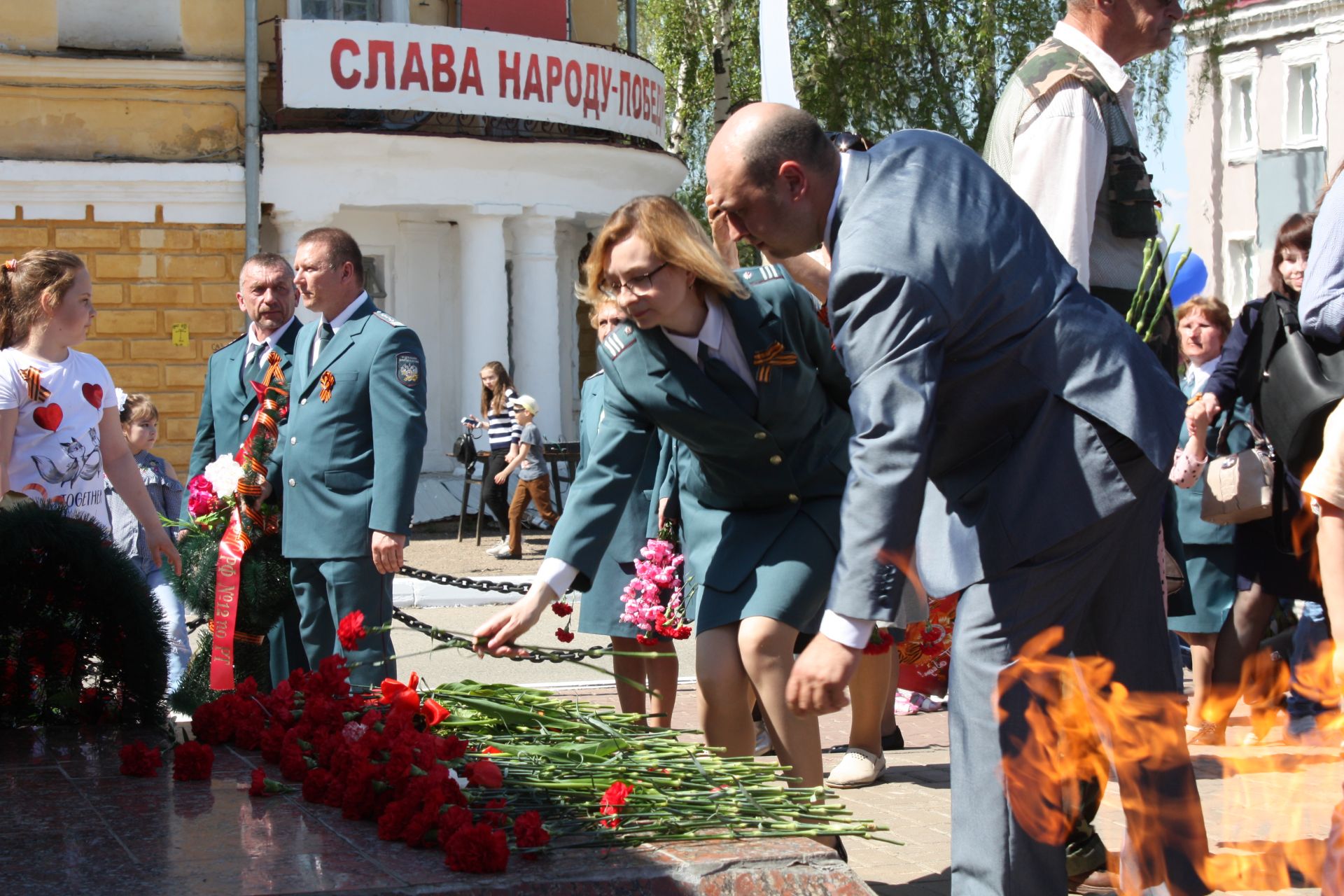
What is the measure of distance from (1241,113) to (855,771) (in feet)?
128

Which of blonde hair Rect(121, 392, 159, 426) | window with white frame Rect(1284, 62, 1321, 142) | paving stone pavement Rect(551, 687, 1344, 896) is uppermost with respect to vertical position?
window with white frame Rect(1284, 62, 1321, 142)

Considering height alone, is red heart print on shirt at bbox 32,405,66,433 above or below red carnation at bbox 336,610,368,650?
above

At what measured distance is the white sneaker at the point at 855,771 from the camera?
6.21 meters

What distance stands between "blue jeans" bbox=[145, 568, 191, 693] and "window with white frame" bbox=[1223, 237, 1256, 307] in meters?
37.9

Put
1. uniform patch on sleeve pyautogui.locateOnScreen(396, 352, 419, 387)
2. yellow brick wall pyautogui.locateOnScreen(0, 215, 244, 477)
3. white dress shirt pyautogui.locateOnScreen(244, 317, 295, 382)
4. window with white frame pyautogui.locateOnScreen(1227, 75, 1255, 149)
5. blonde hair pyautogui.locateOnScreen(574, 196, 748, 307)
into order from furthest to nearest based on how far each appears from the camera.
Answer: window with white frame pyautogui.locateOnScreen(1227, 75, 1255, 149)
yellow brick wall pyautogui.locateOnScreen(0, 215, 244, 477)
white dress shirt pyautogui.locateOnScreen(244, 317, 295, 382)
uniform patch on sleeve pyautogui.locateOnScreen(396, 352, 419, 387)
blonde hair pyautogui.locateOnScreen(574, 196, 748, 307)

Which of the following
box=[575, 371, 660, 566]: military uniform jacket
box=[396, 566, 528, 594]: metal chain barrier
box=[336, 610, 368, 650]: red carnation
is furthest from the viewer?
box=[575, 371, 660, 566]: military uniform jacket

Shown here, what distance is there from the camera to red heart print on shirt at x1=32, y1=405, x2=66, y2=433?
6.15m

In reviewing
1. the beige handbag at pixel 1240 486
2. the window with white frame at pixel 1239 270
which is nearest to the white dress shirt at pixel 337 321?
the beige handbag at pixel 1240 486

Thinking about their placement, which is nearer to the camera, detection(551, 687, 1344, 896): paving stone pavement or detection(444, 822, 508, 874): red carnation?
detection(444, 822, 508, 874): red carnation

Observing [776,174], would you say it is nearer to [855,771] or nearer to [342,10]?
[855,771]

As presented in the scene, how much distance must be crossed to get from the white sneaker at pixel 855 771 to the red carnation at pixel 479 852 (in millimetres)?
2925

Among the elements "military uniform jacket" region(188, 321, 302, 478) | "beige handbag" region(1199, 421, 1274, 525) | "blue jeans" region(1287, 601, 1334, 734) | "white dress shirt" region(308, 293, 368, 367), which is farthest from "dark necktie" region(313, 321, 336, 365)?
"blue jeans" region(1287, 601, 1334, 734)

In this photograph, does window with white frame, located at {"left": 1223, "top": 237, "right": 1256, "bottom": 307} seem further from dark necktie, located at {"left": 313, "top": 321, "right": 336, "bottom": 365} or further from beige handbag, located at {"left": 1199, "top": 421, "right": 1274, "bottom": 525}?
dark necktie, located at {"left": 313, "top": 321, "right": 336, "bottom": 365}

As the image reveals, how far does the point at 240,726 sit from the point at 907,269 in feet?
8.45
